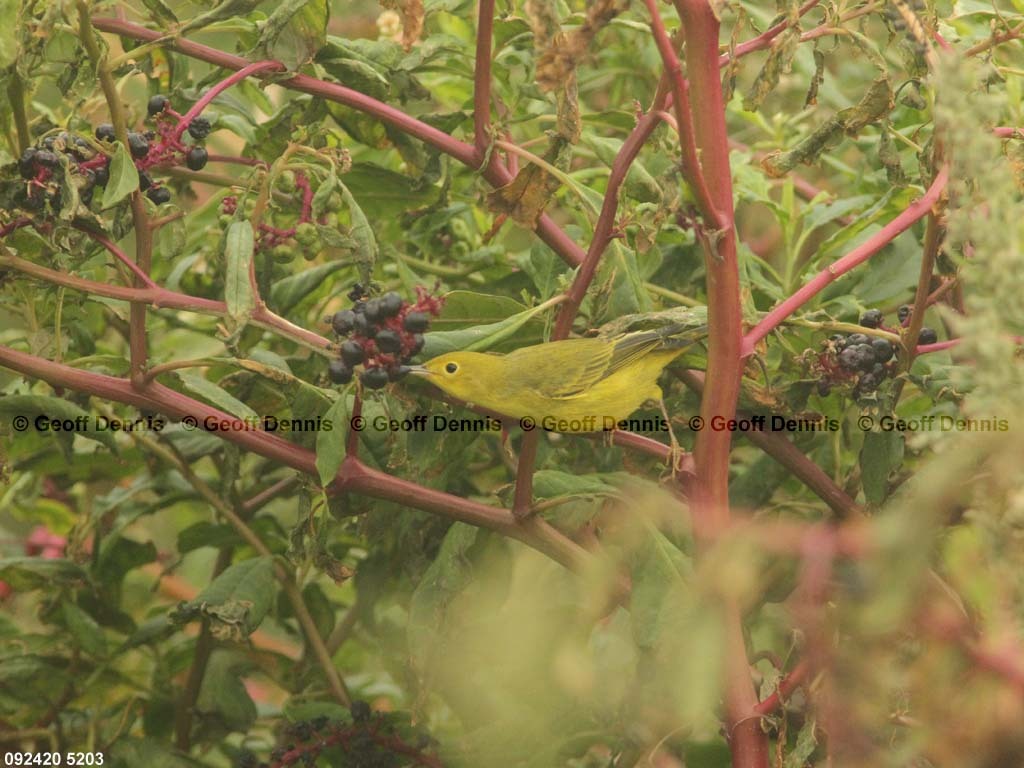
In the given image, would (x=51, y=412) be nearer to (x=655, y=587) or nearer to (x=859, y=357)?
(x=655, y=587)

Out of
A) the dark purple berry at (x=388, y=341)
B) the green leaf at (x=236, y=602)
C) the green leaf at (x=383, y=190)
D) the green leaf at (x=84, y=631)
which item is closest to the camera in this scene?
the dark purple berry at (x=388, y=341)

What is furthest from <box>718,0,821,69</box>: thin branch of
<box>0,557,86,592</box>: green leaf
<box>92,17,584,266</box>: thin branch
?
<box>0,557,86,592</box>: green leaf

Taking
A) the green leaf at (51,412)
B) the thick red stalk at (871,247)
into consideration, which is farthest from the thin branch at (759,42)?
the green leaf at (51,412)

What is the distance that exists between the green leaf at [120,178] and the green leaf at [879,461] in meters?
1.05

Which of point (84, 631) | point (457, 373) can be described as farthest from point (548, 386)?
point (84, 631)

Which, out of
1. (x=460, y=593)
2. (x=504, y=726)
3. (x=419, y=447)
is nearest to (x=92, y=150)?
(x=419, y=447)

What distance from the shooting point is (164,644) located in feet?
8.43

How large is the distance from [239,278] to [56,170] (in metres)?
0.27

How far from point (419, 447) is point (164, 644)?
1.15 m

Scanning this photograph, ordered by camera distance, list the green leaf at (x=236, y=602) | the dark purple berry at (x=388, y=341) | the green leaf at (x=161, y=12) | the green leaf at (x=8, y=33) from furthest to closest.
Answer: the green leaf at (x=236, y=602), the green leaf at (x=161, y=12), the dark purple berry at (x=388, y=341), the green leaf at (x=8, y=33)

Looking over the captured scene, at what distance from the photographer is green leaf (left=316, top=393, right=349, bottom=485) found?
1.44 metres

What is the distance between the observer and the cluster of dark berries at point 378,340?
4.80ft

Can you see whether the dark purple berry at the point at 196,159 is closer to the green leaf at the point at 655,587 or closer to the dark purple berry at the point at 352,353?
the dark purple berry at the point at 352,353

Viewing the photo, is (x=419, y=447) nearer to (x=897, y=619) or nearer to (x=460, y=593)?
(x=460, y=593)
